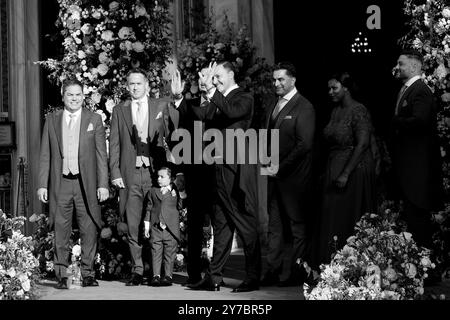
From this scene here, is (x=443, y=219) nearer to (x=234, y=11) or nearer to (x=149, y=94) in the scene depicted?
(x=149, y=94)

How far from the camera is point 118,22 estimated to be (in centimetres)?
1109

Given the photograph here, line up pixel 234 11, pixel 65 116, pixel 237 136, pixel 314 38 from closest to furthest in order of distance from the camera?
1. pixel 237 136
2. pixel 65 116
3. pixel 234 11
4. pixel 314 38

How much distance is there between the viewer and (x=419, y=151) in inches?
369

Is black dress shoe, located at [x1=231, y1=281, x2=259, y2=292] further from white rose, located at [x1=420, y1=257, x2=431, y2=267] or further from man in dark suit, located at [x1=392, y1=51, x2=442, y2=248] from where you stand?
white rose, located at [x1=420, y1=257, x2=431, y2=267]

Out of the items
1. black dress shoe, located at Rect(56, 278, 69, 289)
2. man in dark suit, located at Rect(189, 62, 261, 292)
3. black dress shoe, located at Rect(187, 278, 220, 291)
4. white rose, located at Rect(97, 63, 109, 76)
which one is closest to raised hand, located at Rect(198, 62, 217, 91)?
man in dark suit, located at Rect(189, 62, 261, 292)

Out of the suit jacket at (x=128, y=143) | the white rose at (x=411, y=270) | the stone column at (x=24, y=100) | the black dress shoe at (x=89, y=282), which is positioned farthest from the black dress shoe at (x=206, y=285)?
the stone column at (x=24, y=100)

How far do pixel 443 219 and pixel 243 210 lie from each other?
178cm

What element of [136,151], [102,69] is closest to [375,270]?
[136,151]

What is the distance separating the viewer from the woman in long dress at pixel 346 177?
970cm

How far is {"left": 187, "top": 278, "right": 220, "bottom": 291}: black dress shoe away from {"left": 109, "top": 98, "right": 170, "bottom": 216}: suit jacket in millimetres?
1076

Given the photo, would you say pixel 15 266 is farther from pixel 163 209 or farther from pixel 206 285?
pixel 163 209

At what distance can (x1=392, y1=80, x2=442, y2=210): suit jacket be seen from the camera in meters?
9.34

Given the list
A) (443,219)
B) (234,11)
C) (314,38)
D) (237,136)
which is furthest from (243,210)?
(314,38)

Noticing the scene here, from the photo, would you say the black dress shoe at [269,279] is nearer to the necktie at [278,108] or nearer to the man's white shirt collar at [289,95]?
the necktie at [278,108]
